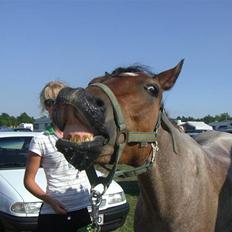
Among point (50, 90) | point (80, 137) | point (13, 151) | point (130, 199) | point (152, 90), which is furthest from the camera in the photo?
point (130, 199)

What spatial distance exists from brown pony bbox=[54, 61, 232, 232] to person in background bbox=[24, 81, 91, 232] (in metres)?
0.70

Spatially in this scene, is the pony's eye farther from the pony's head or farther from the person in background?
the person in background

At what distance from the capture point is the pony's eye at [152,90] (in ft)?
8.22

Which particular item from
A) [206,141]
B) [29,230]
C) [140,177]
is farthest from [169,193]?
[29,230]

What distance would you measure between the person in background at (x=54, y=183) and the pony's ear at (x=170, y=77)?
3.70 ft

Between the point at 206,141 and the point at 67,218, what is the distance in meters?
1.31

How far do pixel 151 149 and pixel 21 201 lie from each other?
380 centimetres

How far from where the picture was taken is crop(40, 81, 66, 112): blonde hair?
11.6 feet

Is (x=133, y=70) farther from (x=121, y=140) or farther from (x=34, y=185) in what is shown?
(x=34, y=185)

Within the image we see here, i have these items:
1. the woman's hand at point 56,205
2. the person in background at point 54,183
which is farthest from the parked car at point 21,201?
the woman's hand at point 56,205

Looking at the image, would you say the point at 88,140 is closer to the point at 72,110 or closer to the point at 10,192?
the point at 72,110

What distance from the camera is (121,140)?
2.33 meters

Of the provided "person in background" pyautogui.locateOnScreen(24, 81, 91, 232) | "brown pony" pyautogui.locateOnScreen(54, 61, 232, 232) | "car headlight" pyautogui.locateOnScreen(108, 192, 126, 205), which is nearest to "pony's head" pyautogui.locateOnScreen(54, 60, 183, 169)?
"brown pony" pyautogui.locateOnScreen(54, 61, 232, 232)

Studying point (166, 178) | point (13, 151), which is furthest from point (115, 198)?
point (166, 178)
